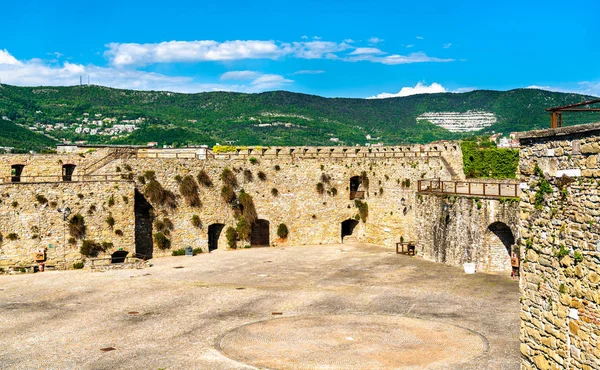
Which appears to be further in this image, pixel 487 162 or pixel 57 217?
pixel 487 162

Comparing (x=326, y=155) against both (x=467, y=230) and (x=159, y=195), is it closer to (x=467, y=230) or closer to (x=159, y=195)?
(x=159, y=195)

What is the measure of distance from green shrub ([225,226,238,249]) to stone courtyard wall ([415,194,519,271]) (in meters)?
11.7

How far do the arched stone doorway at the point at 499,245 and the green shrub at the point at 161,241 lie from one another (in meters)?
18.1

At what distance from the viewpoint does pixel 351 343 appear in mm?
17750

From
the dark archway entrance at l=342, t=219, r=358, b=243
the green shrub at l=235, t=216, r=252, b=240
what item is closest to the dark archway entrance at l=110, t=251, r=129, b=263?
the green shrub at l=235, t=216, r=252, b=240

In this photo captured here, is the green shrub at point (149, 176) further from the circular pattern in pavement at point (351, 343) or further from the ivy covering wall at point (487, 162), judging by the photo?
the ivy covering wall at point (487, 162)

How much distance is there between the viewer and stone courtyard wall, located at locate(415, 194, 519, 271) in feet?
89.6

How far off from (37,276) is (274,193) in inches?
578

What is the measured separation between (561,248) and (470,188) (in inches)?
834

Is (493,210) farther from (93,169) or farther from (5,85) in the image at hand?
(5,85)

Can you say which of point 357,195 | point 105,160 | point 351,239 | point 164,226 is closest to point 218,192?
point 164,226

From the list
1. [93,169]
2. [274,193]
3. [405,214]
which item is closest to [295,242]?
[274,193]

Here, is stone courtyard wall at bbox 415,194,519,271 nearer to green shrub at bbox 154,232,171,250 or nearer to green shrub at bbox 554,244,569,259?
green shrub at bbox 154,232,171,250

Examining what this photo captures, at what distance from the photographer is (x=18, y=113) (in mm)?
83875
